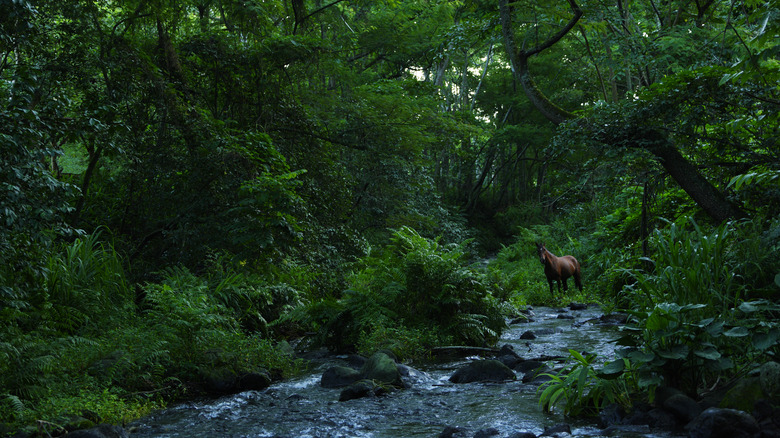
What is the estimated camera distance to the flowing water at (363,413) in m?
4.91

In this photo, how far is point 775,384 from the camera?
13.4ft

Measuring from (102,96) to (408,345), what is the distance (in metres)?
5.65

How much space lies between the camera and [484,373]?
665 centimetres

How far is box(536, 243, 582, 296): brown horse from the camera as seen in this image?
13.6 metres

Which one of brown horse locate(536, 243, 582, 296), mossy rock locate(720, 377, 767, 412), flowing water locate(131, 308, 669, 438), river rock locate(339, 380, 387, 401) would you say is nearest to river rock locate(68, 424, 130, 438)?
flowing water locate(131, 308, 669, 438)

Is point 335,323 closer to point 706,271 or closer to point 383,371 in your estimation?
point 383,371

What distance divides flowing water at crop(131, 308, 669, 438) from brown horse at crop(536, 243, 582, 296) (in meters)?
7.18

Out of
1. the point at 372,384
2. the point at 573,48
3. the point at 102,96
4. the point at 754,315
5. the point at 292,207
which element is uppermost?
the point at 573,48

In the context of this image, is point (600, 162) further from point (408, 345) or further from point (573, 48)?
point (573, 48)

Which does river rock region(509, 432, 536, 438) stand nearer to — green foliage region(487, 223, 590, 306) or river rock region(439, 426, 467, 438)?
river rock region(439, 426, 467, 438)

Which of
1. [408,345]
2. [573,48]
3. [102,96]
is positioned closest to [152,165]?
[102,96]

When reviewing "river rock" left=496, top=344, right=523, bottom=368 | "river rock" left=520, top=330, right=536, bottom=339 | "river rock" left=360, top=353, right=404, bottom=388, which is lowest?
"river rock" left=520, top=330, right=536, bottom=339

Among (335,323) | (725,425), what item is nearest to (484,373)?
(335,323)

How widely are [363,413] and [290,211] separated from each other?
170 inches
